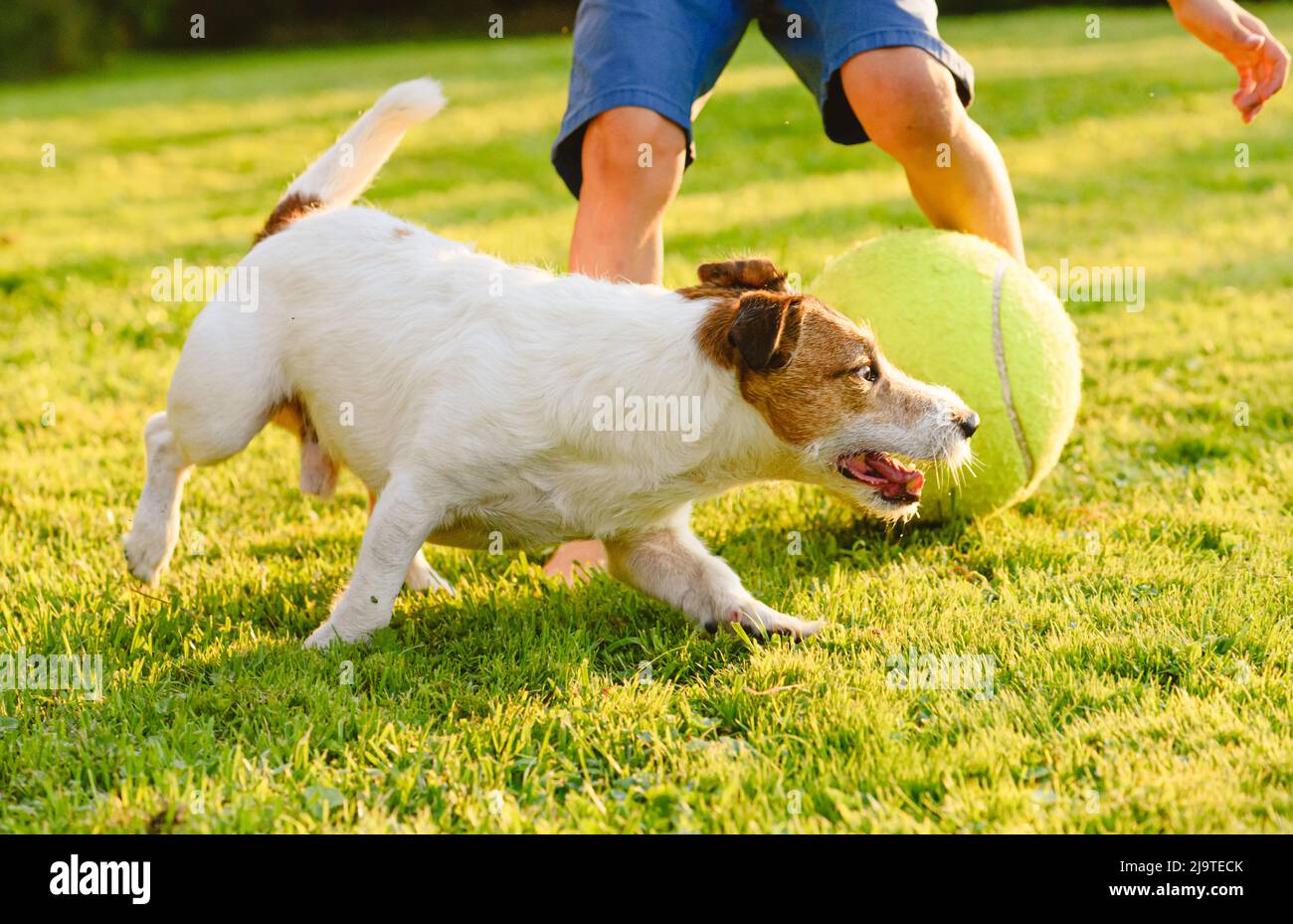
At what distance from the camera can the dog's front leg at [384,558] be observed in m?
3.49

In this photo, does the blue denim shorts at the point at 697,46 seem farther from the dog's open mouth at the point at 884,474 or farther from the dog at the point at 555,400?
the dog's open mouth at the point at 884,474

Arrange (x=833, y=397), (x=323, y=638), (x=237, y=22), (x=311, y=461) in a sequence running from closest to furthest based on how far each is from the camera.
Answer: (x=833, y=397) < (x=323, y=638) < (x=311, y=461) < (x=237, y=22)

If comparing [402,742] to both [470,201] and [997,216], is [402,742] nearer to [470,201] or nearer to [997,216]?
[997,216]

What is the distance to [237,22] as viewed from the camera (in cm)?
3206

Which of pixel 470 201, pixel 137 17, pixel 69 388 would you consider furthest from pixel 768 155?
pixel 137 17

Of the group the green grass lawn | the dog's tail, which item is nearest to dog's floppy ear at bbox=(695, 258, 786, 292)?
the green grass lawn

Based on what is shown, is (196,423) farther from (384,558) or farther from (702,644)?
(702,644)

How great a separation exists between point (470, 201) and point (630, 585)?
7960 millimetres

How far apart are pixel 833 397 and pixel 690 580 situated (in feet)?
2.29

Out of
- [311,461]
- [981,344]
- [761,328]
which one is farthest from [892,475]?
[311,461]

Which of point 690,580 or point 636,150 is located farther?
point 636,150

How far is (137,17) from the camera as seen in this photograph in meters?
29.8

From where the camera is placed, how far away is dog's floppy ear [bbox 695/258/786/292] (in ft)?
12.1

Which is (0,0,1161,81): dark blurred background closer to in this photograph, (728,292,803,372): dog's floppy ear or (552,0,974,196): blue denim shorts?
(552,0,974,196): blue denim shorts
